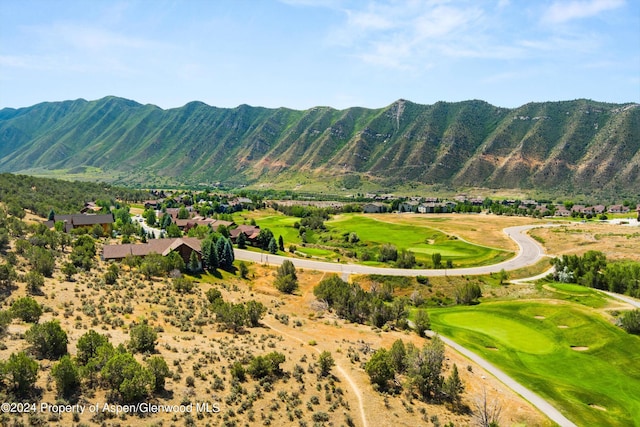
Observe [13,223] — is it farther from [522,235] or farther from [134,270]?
[522,235]

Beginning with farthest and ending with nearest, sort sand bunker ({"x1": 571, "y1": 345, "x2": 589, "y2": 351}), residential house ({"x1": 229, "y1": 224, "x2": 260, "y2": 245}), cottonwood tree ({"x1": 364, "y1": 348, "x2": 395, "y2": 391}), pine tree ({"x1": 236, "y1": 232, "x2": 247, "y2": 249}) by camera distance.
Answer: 1. residential house ({"x1": 229, "y1": 224, "x2": 260, "y2": 245})
2. pine tree ({"x1": 236, "y1": 232, "x2": 247, "y2": 249})
3. sand bunker ({"x1": 571, "y1": 345, "x2": 589, "y2": 351})
4. cottonwood tree ({"x1": 364, "y1": 348, "x2": 395, "y2": 391})

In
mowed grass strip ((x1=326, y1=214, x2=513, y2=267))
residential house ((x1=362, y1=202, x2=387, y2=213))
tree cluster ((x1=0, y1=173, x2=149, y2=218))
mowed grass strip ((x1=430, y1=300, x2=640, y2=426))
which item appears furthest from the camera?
residential house ((x1=362, y1=202, x2=387, y2=213))

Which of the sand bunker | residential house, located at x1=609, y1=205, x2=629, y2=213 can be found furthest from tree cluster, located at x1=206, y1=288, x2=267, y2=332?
residential house, located at x1=609, y1=205, x2=629, y2=213

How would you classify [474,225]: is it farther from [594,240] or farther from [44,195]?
[44,195]

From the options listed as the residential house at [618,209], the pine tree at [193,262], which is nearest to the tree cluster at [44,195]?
the pine tree at [193,262]

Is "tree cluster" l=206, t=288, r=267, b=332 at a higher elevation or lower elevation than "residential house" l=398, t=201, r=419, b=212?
lower

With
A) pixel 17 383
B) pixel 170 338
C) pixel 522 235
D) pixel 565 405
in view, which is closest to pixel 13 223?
pixel 170 338

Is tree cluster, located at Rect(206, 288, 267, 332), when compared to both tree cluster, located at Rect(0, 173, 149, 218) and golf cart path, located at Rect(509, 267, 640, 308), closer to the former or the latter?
golf cart path, located at Rect(509, 267, 640, 308)
